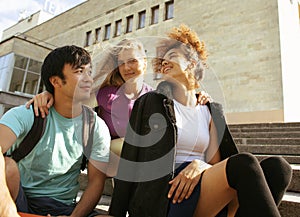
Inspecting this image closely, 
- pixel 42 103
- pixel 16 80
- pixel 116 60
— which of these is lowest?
pixel 42 103

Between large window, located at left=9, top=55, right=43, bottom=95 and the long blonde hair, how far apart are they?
41.2 ft

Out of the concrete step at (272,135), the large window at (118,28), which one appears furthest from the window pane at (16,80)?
the concrete step at (272,135)

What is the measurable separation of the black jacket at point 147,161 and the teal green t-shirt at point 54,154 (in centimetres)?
26

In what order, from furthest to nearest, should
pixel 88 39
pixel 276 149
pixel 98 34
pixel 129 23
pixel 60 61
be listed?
1. pixel 88 39
2. pixel 98 34
3. pixel 129 23
4. pixel 276 149
5. pixel 60 61

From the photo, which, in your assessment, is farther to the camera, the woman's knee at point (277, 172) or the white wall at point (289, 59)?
the white wall at point (289, 59)

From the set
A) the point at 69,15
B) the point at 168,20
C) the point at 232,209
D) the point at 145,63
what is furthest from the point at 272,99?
the point at 69,15

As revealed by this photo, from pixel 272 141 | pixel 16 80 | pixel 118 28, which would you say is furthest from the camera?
pixel 118 28

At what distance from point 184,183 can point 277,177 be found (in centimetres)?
47

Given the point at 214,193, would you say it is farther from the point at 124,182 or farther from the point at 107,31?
the point at 107,31

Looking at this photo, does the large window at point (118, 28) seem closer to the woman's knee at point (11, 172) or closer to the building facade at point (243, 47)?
the building facade at point (243, 47)

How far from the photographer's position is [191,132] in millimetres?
1531

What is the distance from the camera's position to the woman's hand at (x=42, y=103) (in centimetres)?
146

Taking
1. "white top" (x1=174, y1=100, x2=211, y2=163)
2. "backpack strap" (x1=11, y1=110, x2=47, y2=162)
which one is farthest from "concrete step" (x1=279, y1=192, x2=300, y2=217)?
"backpack strap" (x1=11, y1=110, x2=47, y2=162)

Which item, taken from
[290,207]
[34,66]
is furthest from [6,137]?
[34,66]
